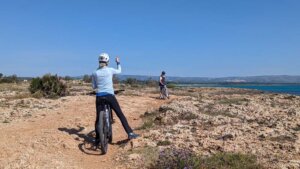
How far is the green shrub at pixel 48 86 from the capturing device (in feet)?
88.4

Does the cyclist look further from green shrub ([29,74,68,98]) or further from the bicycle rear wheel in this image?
green shrub ([29,74,68,98])

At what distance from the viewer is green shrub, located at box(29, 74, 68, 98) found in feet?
88.4

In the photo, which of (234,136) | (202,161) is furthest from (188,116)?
(202,161)

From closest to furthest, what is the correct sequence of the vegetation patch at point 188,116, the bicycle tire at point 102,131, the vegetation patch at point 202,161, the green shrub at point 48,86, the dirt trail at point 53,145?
1. the vegetation patch at point 202,161
2. the dirt trail at point 53,145
3. the bicycle tire at point 102,131
4. the vegetation patch at point 188,116
5. the green shrub at point 48,86

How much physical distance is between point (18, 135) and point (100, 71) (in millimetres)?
3409

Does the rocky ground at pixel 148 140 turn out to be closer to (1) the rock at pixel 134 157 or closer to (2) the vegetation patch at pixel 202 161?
(1) the rock at pixel 134 157

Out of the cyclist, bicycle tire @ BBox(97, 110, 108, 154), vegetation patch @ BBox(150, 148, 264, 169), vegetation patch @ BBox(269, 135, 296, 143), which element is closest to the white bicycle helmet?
the cyclist

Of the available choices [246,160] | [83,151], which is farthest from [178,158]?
[83,151]

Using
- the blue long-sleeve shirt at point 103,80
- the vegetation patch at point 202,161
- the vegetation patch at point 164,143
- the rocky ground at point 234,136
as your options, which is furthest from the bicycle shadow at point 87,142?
the vegetation patch at point 202,161

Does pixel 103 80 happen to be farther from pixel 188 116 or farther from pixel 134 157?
pixel 188 116

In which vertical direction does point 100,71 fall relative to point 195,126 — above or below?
above

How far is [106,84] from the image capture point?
9406mm

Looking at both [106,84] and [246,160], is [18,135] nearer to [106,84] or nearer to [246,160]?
[106,84]

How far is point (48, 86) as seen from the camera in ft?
89.2
